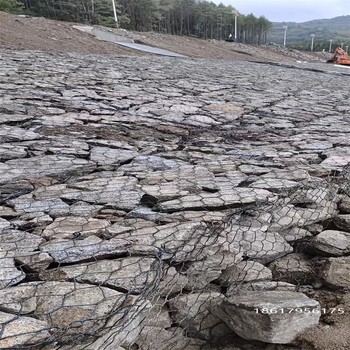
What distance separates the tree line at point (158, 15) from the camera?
31.7 metres

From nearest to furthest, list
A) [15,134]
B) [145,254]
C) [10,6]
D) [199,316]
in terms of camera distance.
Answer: [199,316] < [145,254] < [15,134] < [10,6]

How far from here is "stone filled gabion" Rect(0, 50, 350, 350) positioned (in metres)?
1.48

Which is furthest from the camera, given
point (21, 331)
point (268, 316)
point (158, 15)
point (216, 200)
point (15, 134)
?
point (158, 15)

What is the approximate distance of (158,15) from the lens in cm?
3800

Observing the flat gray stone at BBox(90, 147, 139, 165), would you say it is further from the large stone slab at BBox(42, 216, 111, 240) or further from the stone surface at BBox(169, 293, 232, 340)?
the stone surface at BBox(169, 293, 232, 340)

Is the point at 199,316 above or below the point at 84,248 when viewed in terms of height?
below

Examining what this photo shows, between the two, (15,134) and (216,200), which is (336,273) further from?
(15,134)

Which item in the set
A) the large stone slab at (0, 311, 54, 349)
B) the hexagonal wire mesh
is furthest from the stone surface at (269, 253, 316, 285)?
the large stone slab at (0, 311, 54, 349)

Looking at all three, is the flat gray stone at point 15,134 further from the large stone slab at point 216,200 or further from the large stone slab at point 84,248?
the large stone slab at point 84,248

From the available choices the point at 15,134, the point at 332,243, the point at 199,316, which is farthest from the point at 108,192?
the point at 15,134

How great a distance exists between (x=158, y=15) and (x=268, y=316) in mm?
39464

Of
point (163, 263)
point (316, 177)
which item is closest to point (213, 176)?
point (316, 177)

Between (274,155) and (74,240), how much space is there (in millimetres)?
2215

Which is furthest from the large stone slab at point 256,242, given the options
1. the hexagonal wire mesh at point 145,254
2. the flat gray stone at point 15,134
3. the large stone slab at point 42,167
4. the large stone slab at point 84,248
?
the flat gray stone at point 15,134
